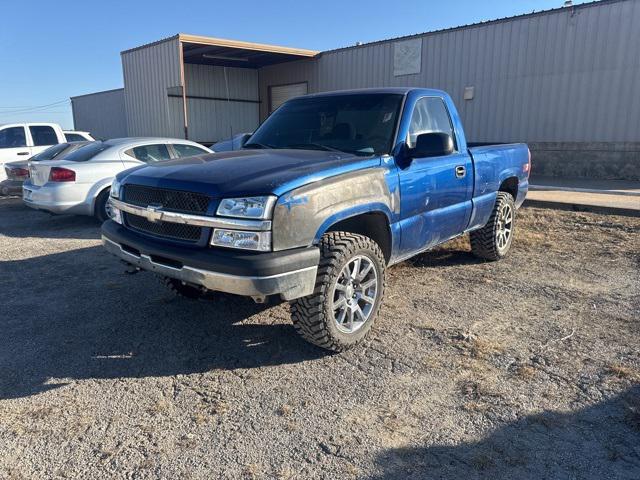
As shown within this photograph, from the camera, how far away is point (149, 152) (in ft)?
29.6

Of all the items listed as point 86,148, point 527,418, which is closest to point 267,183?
point 527,418

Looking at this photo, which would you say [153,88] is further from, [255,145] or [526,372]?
[526,372]

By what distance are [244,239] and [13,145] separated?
37.8ft

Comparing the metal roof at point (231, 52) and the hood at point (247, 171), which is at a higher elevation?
the metal roof at point (231, 52)

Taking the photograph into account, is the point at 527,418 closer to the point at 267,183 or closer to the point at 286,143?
the point at 267,183

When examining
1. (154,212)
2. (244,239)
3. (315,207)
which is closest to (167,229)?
(154,212)

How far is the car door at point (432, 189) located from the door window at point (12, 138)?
11.1 meters

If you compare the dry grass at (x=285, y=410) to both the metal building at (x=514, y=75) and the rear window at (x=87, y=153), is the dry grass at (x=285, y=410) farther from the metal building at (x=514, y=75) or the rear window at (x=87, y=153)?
the metal building at (x=514, y=75)

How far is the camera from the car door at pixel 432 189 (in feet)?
13.6

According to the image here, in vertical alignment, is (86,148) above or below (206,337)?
above

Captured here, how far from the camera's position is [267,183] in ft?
10.3

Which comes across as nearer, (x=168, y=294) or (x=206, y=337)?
(x=206, y=337)

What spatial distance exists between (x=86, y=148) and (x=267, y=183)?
6.96 metres

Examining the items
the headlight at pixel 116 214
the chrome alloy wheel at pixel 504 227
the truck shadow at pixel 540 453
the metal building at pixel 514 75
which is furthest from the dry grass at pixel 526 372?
the metal building at pixel 514 75
